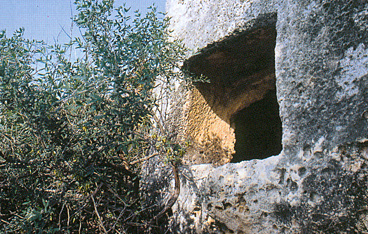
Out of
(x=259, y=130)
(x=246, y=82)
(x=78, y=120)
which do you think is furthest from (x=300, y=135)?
(x=259, y=130)

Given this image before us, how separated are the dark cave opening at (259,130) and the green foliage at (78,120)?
6.34ft

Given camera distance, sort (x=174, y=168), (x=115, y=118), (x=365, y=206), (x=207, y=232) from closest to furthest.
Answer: (x=365, y=206), (x=115, y=118), (x=207, y=232), (x=174, y=168)

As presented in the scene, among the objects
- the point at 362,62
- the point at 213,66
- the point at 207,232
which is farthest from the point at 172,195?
the point at 362,62

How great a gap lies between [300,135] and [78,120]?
1.63 metres

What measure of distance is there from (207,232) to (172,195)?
1.47ft

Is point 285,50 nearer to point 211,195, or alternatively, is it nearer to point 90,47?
point 211,195

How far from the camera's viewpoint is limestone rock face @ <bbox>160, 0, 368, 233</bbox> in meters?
1.72

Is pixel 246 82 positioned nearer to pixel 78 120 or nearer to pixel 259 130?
pixel 259 130

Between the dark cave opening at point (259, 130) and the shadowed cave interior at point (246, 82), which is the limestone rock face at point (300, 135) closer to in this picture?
the shadowed cave interior at point (246, 82)

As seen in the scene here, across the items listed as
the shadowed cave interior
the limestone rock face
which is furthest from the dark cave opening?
the limestone rock face

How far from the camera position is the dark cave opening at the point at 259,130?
4656 mm

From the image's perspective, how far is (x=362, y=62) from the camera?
1754 mm

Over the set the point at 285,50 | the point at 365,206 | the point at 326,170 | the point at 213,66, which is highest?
the point at 213,66

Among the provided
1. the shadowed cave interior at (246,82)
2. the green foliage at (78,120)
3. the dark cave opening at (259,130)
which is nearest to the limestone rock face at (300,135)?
the shadowed cave interior at (246,82)
